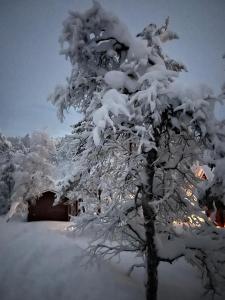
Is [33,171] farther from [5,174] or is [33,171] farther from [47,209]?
[5,174]

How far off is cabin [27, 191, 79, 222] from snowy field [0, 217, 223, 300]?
17640 millimetres

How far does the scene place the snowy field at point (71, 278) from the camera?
9531mm

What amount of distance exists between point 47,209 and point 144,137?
28051 millimetres

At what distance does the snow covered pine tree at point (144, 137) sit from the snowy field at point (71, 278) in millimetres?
2732

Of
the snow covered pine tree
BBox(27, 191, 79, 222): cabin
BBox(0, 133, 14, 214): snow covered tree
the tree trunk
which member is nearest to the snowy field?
the tree trunk

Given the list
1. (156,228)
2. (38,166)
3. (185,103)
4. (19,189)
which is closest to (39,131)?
(38,166)

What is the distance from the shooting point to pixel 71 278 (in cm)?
1027

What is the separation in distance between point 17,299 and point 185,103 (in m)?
9.52

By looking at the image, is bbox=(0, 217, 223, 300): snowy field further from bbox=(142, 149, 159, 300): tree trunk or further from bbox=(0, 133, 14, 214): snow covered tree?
bbox=(0, 133, 14, 214): snow covered tree

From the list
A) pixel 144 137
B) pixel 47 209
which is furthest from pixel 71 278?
pixel 47 209

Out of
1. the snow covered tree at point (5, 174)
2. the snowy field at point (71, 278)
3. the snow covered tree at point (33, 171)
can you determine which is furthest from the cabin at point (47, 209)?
the snowy field at point (71, 278)

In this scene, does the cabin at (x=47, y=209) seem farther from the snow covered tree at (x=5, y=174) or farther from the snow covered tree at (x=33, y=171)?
the snow covered tree at (x=5, y=174)

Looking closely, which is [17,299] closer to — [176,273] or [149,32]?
[176,273]

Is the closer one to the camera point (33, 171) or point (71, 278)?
point (71, 278)
